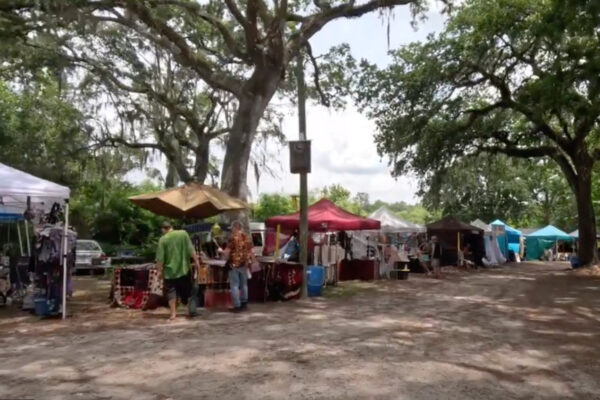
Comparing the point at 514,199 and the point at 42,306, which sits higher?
the point at 514,199

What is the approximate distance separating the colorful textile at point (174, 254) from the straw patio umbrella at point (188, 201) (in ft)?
7.47

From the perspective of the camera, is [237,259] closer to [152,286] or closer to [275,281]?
[152,286]

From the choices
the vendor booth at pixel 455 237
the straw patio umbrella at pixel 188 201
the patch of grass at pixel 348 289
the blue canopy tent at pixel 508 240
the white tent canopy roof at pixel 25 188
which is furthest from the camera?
the blue canopy tent at pixel 508 240

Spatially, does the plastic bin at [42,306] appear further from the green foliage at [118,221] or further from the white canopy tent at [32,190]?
the green foliage at [118,221]

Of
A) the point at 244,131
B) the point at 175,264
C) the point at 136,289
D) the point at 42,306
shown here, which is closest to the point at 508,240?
the point at 244,131

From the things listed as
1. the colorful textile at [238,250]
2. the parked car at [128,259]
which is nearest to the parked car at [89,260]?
the parked car at [128,259]

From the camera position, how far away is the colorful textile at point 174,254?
9359mm

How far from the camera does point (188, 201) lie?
11.8 meters

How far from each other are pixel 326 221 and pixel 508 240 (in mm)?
22384

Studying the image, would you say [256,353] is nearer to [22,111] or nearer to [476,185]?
[22,111]

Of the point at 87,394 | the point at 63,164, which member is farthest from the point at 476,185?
the point at 87,394

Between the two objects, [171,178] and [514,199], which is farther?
[514,199]

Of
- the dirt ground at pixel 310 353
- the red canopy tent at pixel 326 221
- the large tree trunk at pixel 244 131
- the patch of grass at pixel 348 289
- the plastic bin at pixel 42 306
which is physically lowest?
the dirt ground at pixel 310 353

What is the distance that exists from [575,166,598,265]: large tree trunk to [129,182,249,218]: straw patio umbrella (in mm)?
17409
